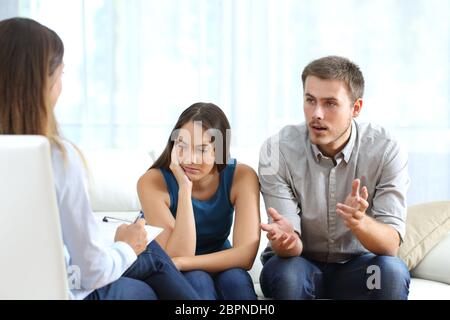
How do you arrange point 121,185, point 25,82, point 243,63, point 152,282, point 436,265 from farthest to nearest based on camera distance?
point 243,63
point 121,185
point 436,265
point 152,282
point 25,82

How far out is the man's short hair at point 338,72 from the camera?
217cm

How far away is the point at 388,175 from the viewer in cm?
214

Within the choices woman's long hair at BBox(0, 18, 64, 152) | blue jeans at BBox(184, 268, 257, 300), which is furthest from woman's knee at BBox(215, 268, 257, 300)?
woman's long hair at BBox(0, 18, 64, 152)

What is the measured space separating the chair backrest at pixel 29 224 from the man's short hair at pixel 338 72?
1.17 meters

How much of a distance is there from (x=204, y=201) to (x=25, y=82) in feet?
3.08

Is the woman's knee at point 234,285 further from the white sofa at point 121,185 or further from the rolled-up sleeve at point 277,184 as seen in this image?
the white sofa at point 121,185

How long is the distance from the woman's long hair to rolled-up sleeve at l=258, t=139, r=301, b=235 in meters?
0.92

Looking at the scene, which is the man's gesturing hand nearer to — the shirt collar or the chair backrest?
the shirt collar

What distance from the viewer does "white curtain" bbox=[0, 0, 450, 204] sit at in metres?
3.65

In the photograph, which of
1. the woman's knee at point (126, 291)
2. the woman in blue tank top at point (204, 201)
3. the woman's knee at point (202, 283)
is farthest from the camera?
the woman in blue tank top at point (204, 201)

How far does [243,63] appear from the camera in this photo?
3723 mm

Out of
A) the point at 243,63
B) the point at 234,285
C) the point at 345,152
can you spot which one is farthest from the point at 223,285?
the point at 243,63

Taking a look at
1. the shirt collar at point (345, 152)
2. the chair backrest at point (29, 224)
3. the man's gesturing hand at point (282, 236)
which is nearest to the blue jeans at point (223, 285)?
the man's gesturing hand at point (282, 236)

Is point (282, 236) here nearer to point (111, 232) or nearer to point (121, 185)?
point (111, 232)
